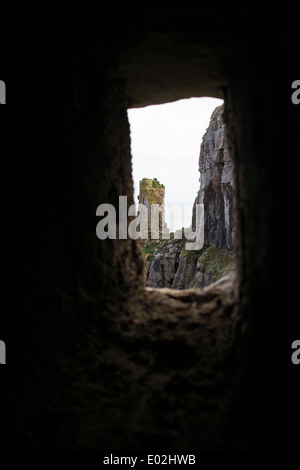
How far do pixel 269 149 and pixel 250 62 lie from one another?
2.18 feet

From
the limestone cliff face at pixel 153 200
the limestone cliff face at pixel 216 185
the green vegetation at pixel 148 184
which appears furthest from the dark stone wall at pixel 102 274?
the green vegetation at pixel 148 184

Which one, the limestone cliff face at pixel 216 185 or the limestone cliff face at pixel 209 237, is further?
the limestone cliff face at pixel 209 237

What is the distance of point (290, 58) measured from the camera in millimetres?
1859

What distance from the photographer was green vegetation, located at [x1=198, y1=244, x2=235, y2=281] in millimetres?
30630

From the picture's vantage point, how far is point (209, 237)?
37.7m

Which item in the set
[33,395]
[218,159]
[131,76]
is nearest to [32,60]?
[131,76]

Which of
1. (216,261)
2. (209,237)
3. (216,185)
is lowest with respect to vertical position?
(216,261)

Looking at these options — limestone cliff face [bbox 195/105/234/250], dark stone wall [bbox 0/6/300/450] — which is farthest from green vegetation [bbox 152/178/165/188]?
dark stone wall [bbox 0/6/300/450]

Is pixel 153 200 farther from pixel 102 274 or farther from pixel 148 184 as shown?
pixel 102 274

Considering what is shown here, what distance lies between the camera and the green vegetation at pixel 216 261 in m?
30.6

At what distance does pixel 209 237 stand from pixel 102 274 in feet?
116

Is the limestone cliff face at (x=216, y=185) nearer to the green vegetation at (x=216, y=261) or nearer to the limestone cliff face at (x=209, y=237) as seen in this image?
the limestone cliff face at (x=209, y=237)

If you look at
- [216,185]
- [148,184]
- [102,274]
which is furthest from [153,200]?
[102,274]
